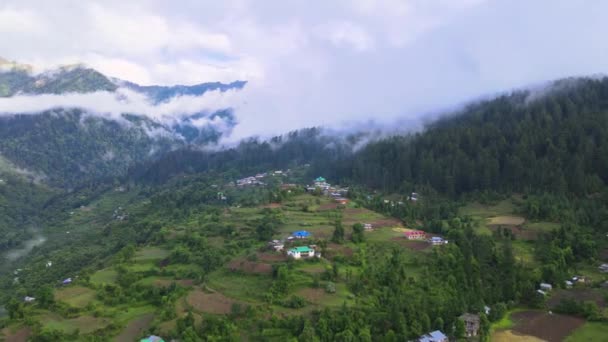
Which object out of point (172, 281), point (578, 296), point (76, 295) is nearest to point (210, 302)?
point (172, 281)

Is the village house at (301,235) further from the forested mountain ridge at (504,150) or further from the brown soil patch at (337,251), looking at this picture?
the forested mountain ridge at (504,150)

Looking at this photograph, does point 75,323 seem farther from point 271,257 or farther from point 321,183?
point 321,183

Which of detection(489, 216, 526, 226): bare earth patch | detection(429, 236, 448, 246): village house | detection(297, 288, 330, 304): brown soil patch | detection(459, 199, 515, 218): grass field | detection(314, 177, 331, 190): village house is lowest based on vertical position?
detection(297, 288, 330, 304): brown soil patch

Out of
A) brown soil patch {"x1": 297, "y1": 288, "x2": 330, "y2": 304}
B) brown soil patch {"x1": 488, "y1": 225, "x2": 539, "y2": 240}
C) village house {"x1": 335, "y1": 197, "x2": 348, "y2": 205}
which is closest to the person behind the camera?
brown soil patch {"x1": 297, "y1": 288, "x2": 330, "y2": 304}

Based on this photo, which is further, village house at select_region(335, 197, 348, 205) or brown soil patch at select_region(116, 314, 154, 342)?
village house at select_region(335, 197, 348, 205)

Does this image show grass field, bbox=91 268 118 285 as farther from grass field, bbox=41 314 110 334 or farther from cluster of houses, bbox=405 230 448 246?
cluster of houses, bbox=405 230 448 246

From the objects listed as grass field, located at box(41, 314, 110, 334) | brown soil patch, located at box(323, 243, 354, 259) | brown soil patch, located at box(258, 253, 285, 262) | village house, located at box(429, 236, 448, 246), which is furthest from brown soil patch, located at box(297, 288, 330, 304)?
village house, located at box(429, 236, 448, 246)

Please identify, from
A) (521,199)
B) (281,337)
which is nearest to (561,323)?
(281,337)
